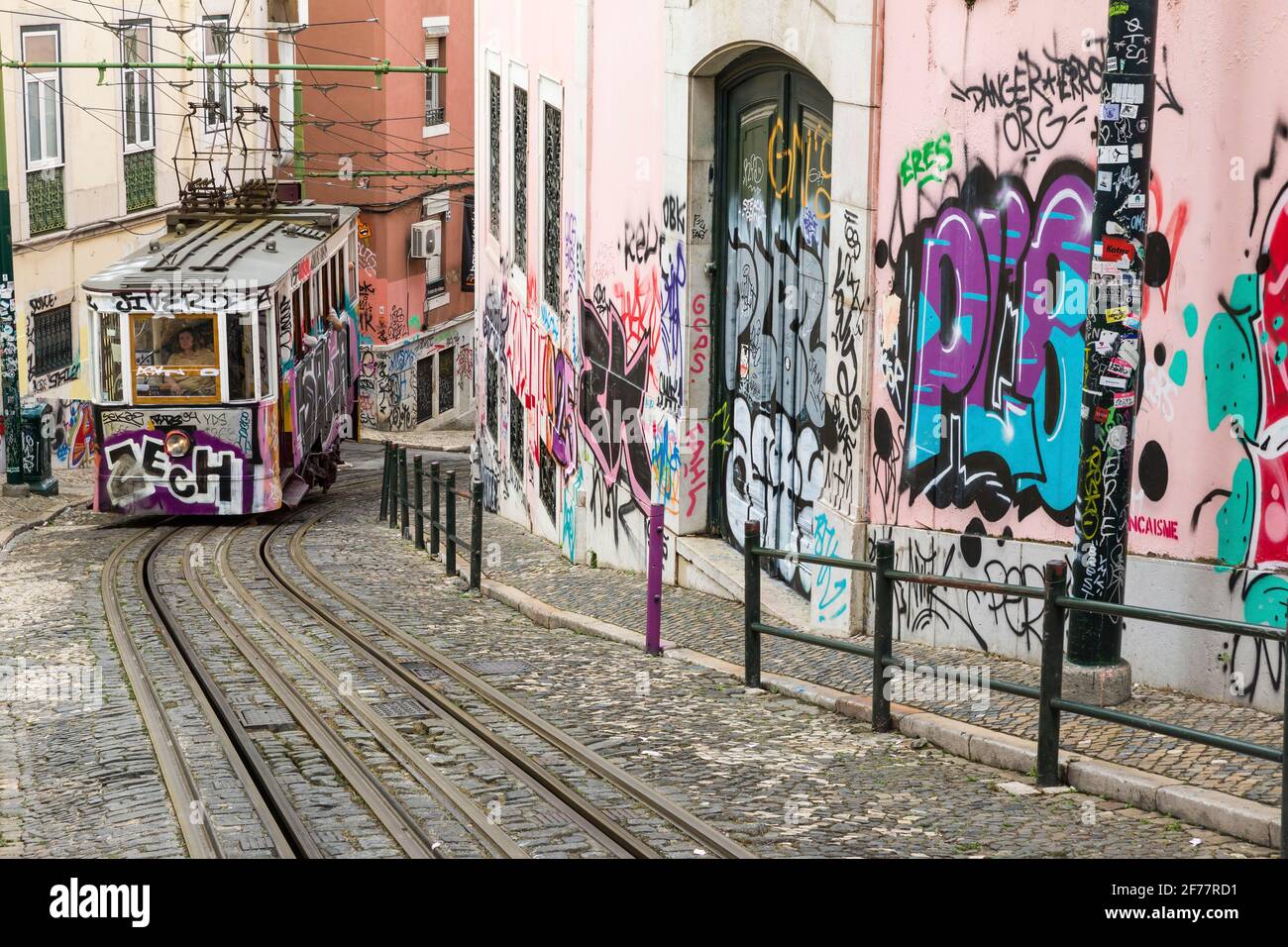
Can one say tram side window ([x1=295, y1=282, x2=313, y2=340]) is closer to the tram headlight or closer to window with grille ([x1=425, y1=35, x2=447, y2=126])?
the tram headlight

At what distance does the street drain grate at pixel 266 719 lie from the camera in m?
8.75

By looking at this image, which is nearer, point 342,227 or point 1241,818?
point 1241,818

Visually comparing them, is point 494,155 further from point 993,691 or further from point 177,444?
point 993,691

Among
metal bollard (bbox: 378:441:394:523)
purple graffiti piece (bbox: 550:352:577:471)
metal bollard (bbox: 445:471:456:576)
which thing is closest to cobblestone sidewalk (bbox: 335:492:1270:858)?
metal bollard (bbox: 445:471:456:576)

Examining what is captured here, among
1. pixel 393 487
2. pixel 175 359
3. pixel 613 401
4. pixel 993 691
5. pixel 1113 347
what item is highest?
pixel 1113 347

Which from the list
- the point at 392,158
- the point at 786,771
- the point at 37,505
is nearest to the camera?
the point at 786,771

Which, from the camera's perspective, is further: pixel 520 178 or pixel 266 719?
pixel 520 178

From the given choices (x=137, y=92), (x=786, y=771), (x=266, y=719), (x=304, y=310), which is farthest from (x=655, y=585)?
(x=137, y=92)

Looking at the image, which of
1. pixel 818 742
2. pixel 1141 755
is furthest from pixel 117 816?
pixel 1141 755

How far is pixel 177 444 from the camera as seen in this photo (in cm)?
1883

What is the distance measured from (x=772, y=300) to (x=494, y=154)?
10698mm

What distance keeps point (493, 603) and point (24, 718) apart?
5.16m

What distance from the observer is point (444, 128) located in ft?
131

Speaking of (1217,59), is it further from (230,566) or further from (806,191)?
(230,566)
